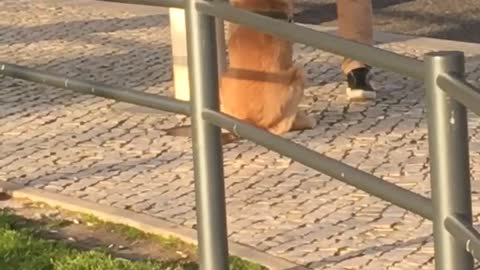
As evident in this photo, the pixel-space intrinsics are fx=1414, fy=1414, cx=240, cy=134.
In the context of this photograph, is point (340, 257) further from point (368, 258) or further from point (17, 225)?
point (17, 225)

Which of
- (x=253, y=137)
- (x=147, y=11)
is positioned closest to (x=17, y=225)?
(x=253, y=137)

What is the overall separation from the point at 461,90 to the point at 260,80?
4.42 metres

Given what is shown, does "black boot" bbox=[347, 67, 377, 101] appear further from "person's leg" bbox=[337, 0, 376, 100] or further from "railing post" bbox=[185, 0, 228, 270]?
"railing post" bbox=[185, 0, 228, 270]

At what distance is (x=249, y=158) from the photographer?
23.8 ft

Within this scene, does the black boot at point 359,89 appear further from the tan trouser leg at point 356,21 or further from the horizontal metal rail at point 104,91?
the horizontal metal rail at point 104,91

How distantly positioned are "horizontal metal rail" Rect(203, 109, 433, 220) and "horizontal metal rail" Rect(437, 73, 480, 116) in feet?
1.01

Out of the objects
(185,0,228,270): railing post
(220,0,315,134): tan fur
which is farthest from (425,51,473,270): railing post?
(220,0,315,134): tan fur

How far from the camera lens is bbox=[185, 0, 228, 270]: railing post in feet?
14.4

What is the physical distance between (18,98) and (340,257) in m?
3.90

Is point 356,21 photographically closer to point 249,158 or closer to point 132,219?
point 249,158

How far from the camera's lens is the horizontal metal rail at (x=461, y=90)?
2.92m

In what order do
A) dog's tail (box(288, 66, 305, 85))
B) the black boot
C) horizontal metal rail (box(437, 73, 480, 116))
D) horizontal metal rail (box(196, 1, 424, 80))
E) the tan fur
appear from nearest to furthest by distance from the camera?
horizontal metal rail (box(437, 73, 480, 116)), horizontal metal rail (box(196, 1, 424, 80)), the tan fur, dog's tail (box(288, 66, 305, 85)), the black boot

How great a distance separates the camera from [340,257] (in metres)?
5.57

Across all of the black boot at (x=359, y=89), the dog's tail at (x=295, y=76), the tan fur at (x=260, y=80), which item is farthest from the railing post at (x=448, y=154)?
the black boot at (x=359, y=89)
